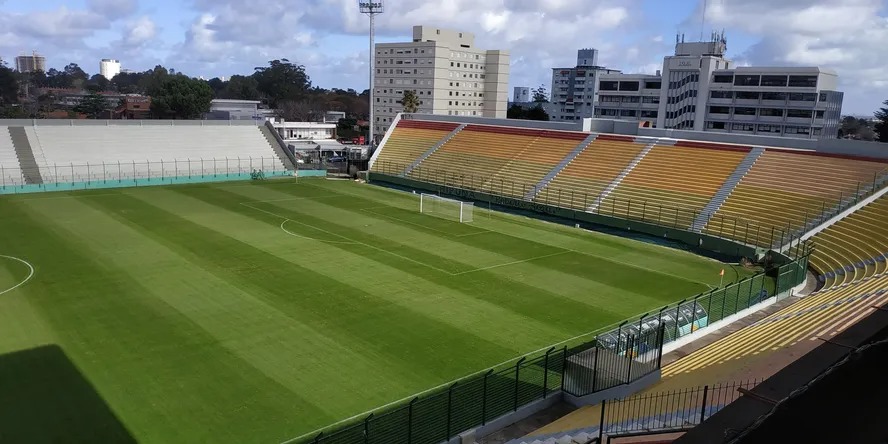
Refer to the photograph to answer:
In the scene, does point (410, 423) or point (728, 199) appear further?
point (728, 199)

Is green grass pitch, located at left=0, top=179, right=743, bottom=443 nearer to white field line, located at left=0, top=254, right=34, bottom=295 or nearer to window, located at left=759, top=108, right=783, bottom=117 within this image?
white field line, located at left=0, top=254, right=34, bottom=295

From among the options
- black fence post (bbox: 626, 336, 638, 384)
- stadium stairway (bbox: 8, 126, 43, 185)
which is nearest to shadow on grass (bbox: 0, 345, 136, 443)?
black fence post (bbox: 626, 336, 638, 384)

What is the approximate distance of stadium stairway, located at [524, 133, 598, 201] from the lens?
143 ft

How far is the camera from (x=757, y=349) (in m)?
14.4

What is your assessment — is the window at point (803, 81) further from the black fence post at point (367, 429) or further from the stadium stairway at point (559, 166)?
the black fence post at point (367, 429)

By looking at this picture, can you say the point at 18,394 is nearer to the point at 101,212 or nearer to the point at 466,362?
the point at 466,362

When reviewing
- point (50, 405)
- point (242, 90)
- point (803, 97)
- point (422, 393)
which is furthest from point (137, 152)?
point (242, 90)

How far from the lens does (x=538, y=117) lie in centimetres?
9662

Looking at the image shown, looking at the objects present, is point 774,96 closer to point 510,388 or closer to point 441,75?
point 441,75

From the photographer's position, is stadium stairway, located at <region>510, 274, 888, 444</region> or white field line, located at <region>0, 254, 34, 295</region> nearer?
stadium stairway, located at <region>510, 274, 888, 444</region>

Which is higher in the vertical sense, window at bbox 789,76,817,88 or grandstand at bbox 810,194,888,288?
window at bbox 789,76,817,88

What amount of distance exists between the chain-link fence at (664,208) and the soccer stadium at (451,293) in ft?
0.70

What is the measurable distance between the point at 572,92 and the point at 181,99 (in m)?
98.7

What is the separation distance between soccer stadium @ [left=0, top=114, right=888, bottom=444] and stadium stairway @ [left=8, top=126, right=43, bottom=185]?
0.69ft
